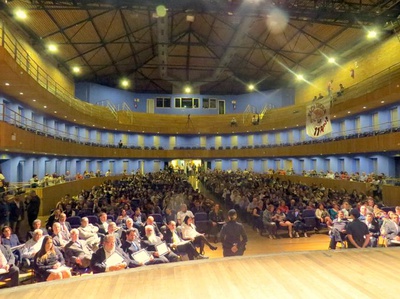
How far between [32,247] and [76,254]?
100 centimetres

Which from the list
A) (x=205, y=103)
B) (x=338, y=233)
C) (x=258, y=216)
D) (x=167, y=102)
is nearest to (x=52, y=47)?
(x=167, y=102)

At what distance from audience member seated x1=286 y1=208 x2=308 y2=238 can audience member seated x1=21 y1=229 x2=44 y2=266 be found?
26.0 ft

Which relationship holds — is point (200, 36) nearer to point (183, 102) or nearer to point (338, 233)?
point (183, 102)

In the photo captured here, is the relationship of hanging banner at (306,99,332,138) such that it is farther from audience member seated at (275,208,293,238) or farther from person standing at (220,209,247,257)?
person standing at (220,209,247,257)

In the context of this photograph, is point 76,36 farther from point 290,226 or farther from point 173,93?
point 290,226

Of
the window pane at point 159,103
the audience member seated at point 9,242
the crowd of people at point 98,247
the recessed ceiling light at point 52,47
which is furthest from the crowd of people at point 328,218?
the window pane at point 159,103

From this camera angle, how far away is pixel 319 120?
63.4 ft

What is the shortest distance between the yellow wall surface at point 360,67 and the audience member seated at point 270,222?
17302mm

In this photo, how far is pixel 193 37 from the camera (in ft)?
97.0

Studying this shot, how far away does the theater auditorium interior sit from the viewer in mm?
5293

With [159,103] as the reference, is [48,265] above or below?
below

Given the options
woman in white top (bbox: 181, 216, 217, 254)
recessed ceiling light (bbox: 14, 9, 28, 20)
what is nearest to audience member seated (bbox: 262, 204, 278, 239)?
woman in white top (bbox: 181, 216, 217, 254)

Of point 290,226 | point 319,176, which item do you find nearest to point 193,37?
point 319,176

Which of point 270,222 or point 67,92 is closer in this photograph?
point 270,222
